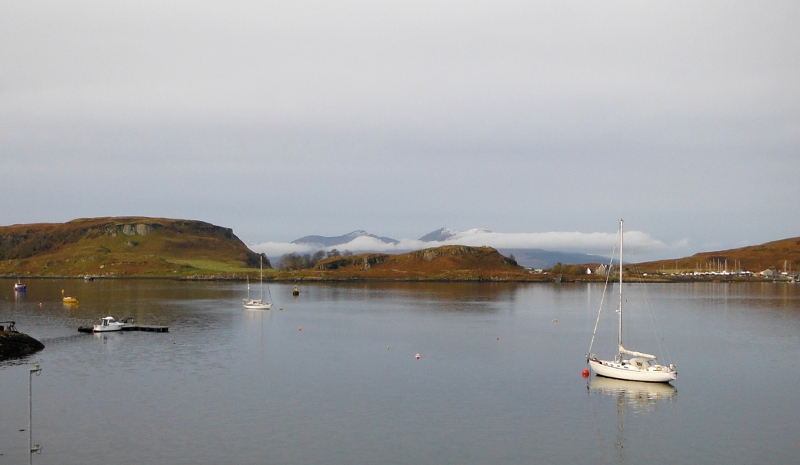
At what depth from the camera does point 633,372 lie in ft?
139

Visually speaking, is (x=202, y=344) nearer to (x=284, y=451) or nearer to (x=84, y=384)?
(x=84, y=384)

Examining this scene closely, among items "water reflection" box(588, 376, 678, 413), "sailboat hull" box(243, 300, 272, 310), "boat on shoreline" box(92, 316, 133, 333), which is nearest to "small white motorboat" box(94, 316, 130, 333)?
"boat on shoreline" box(92, 316, 133, 333)

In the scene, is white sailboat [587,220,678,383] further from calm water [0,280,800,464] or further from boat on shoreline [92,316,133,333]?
boat on shoreline [92,316,133,333]

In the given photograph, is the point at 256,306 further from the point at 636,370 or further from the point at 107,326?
the point at 636,370

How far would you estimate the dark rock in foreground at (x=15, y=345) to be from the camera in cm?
4812

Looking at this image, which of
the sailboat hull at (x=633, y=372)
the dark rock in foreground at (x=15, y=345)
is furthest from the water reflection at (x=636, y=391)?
the dark rock in foreground at (x=15, y=345)

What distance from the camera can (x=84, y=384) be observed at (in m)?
40.5

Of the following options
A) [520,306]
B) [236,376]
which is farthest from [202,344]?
[520,306]

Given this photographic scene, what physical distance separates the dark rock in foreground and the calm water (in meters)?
1.01

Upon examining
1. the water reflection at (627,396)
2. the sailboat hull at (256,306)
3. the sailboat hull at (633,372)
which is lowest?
the water reflection at (627,396)

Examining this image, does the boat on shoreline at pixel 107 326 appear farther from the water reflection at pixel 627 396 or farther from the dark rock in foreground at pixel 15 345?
the water reflection at pixel 627 396

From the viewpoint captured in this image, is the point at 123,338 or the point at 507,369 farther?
the point at 123,338

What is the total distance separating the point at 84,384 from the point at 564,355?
33.2m

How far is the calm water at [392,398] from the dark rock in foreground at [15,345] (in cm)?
101
